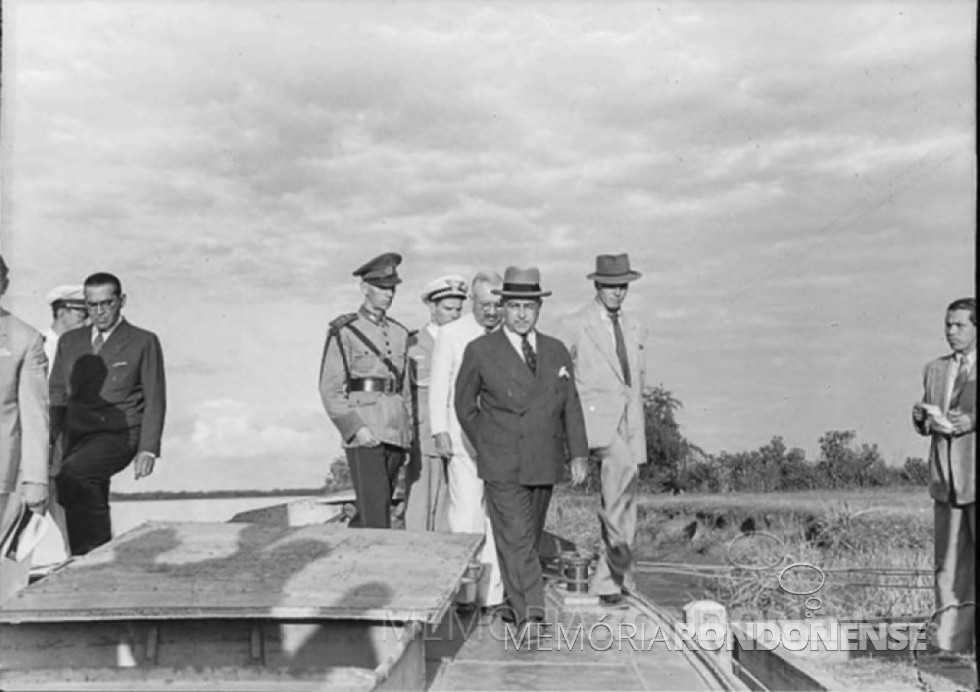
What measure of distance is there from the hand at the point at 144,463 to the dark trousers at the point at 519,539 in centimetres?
212

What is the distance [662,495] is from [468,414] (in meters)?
14.1

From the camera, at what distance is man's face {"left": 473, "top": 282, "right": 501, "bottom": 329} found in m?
8.66

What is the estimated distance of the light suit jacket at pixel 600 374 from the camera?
848 cm

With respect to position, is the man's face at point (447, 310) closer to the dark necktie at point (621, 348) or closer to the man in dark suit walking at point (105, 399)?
the dark necktie at point (621, 348)

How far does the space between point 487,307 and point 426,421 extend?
1130mm

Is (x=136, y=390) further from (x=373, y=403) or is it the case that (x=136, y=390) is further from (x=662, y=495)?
(x=662, y=495)

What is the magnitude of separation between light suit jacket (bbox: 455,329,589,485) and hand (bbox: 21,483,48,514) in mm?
2202

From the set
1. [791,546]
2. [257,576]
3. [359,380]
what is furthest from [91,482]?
[791,546]

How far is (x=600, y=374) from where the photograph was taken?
27.9ft

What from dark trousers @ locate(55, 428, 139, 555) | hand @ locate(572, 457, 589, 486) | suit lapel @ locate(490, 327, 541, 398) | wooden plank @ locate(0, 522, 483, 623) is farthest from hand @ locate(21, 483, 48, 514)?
hand @ locate(572, 457, 589, 486)

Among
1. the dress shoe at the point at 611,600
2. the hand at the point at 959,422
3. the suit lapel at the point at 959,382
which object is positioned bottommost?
the dress shoe at the point at 611,600

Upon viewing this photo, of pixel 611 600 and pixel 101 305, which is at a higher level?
pixel 101 305

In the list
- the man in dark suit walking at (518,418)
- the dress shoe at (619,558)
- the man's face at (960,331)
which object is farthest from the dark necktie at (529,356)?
the man's face at (960,331)

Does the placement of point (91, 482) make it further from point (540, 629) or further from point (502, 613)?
point (540, 629)
